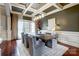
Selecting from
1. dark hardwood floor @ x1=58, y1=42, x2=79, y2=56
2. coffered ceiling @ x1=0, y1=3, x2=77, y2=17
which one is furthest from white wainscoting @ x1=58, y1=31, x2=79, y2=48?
coffered ceiling @ x1=0, y1=3, x2=77, y2=17

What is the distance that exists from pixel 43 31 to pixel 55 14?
44cm

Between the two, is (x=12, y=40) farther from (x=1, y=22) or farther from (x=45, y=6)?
(x=45, y=6)

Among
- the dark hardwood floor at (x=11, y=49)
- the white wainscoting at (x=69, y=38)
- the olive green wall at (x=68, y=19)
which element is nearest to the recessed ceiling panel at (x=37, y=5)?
the olive green wall at (x=68, y=19)

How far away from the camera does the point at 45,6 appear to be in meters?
1.87

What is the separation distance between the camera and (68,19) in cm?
185

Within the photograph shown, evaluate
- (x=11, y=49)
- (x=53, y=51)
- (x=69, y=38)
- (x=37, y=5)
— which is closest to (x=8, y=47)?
(x=11, y=49)

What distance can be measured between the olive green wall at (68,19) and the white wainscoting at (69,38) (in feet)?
0.26

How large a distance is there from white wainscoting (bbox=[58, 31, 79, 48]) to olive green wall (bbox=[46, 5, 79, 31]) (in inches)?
3.1

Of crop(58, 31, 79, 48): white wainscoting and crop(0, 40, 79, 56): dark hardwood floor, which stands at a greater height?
crop(58, 31, 79, 48): white wainscoting

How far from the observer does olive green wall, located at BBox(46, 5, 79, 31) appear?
1.80 meters

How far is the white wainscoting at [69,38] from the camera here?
5.83ft

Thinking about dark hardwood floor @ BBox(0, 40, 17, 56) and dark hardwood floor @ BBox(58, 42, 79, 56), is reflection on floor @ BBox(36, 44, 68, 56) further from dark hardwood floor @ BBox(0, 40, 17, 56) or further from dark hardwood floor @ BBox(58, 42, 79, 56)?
dark hardwood floor @ BBox(0, 40, 17, 56)

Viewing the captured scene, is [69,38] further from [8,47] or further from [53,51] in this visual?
[8,47]

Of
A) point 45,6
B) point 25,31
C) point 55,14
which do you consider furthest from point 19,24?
point 55,14
